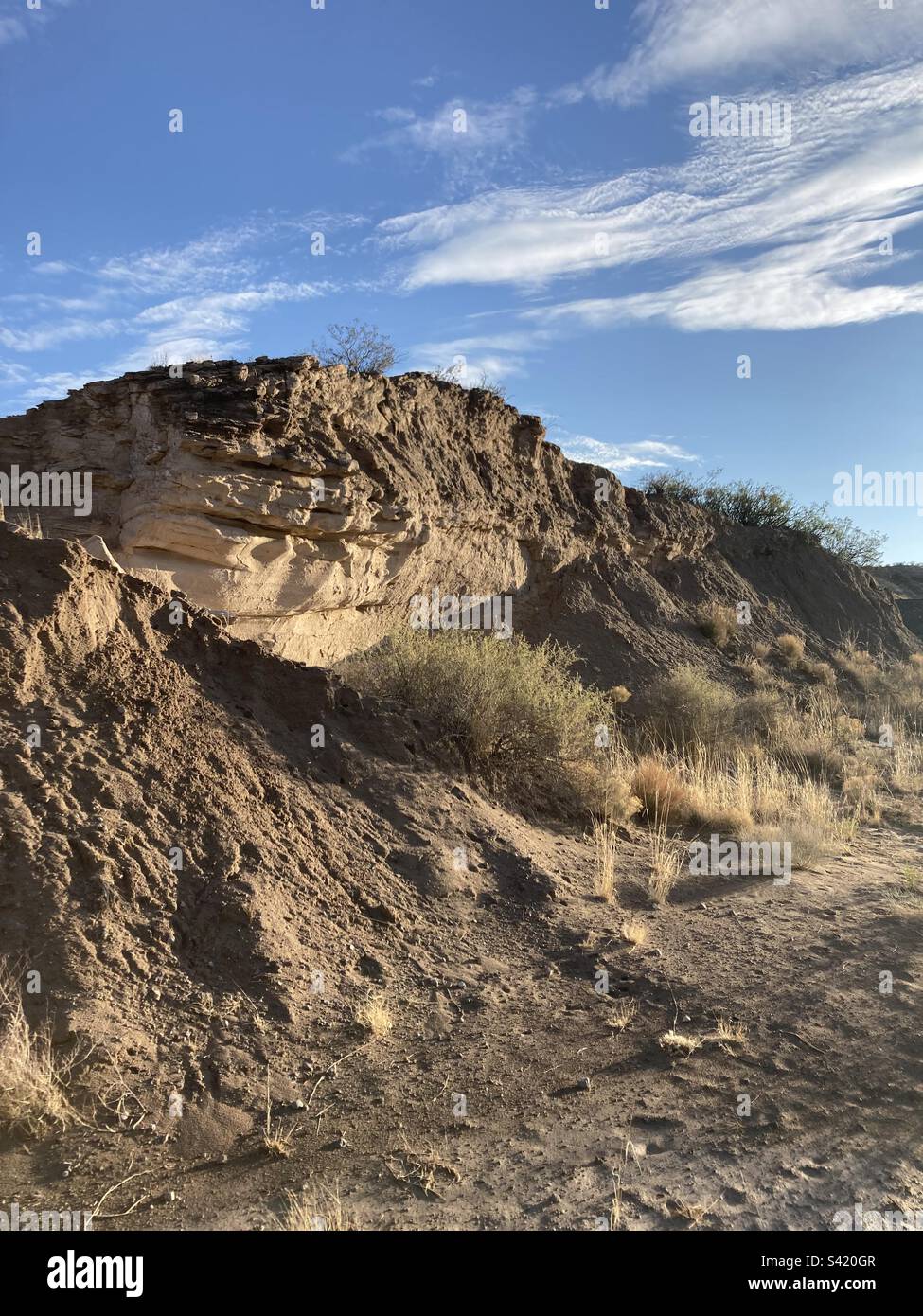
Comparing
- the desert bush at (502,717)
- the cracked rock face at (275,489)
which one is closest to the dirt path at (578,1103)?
the desert bush at (502,717)

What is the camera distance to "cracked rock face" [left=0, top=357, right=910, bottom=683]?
993 centimetres

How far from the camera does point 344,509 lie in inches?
441

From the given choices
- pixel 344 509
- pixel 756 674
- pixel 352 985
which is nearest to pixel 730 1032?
pixel 352 985

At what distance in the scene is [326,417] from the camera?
11.3m

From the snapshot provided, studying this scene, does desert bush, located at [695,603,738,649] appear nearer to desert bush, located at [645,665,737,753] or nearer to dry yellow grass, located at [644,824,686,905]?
desert bush, located at [645,665,737,753]

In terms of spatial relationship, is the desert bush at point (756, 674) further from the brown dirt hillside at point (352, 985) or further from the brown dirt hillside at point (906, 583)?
the brown dirt hillside at point (906, 583)

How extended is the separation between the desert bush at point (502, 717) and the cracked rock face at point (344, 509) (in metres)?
2.31

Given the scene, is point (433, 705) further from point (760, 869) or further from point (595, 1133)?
point (595, 1133)

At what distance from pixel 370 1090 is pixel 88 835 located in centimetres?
Answer: 197

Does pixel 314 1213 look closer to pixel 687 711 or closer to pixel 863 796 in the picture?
pixel 863 796

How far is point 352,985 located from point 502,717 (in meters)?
3.70

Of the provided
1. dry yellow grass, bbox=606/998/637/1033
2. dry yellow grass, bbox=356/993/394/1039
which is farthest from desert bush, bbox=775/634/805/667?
dry yellow grass, bbox=356/993/394/1039

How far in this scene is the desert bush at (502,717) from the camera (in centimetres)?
809
